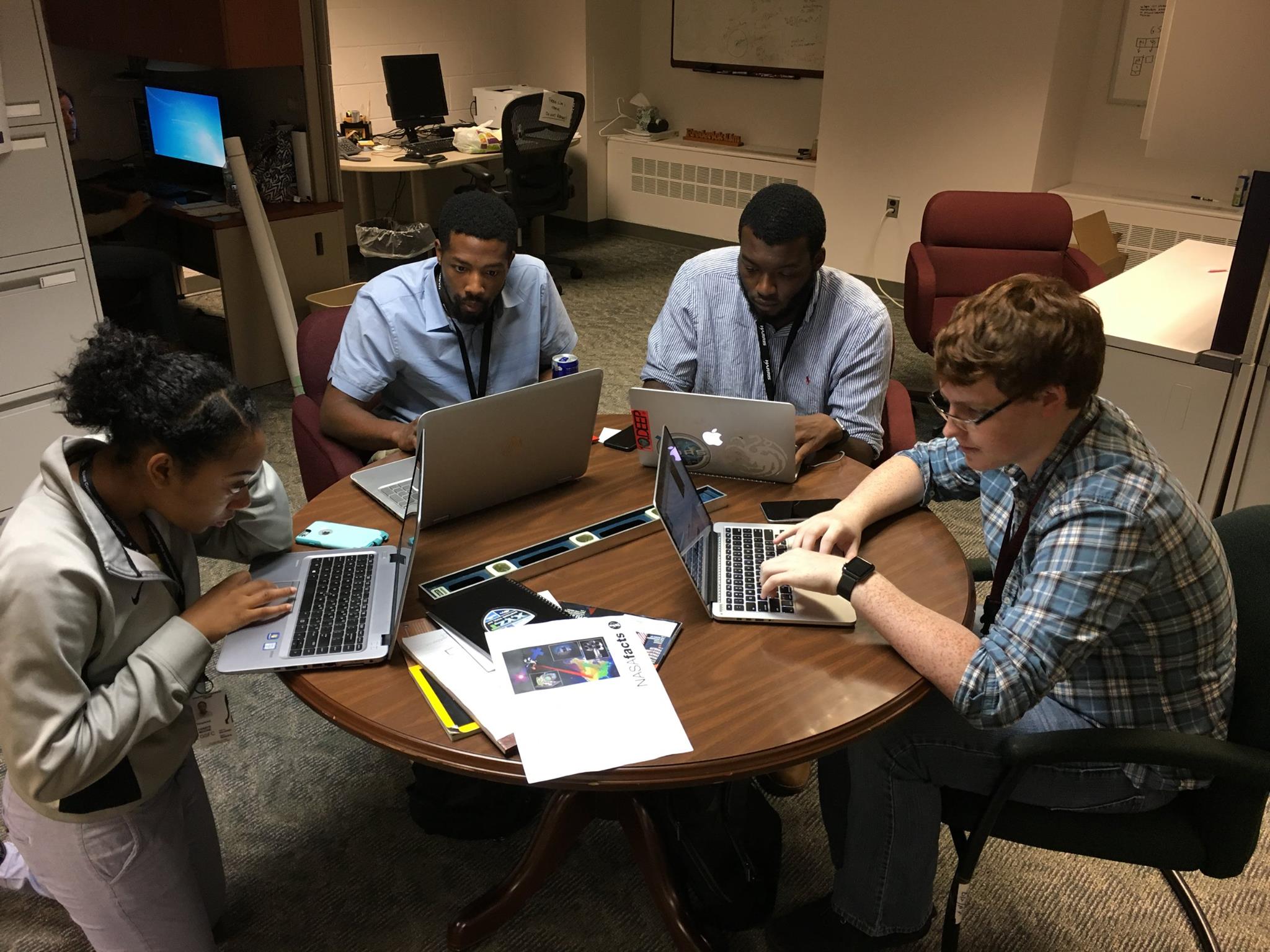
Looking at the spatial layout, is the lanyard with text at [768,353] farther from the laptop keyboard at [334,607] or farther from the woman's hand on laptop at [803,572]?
the laptop keyboard at [334,607]

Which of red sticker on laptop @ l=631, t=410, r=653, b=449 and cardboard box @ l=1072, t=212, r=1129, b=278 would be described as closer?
red sticker on laptop @ l=631, t=410, r=653, b=449

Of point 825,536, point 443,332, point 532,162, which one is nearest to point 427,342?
point 443,332

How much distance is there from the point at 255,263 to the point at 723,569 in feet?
10.6

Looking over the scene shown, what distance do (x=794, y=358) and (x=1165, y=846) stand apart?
130 centimetres

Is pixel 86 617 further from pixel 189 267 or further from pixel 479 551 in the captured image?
pixel 189 267

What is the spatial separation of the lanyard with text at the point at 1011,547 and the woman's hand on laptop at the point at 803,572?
27 cm

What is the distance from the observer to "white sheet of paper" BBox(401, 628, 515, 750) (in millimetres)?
1312

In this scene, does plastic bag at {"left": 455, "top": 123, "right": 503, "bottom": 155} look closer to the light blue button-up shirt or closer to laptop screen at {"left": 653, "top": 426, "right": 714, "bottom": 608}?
the light blue button-up shirt

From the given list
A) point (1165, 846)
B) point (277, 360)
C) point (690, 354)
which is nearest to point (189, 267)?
point (277, 360)

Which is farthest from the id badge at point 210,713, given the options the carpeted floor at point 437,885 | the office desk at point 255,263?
the office desk at point 255,263

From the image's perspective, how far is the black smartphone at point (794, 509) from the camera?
1.85 metres

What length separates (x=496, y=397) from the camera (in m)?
1.63

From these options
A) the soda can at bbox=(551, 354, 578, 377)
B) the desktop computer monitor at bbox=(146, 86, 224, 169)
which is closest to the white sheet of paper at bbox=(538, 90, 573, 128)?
the desktop computer monitor at bbox=(146, 86, 224, 169)

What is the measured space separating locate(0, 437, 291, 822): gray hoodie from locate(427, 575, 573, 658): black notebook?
1.15 feet
